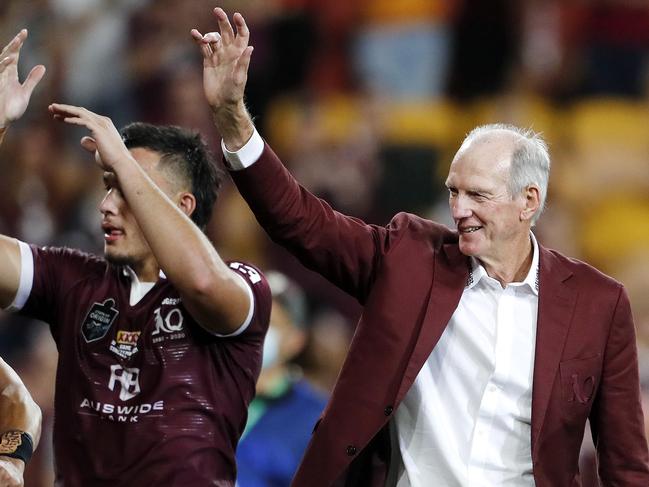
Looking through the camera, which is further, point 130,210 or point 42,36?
point 42,36

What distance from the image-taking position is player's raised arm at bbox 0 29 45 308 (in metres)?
3.56

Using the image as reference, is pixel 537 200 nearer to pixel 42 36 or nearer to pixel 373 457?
pixel 373 457

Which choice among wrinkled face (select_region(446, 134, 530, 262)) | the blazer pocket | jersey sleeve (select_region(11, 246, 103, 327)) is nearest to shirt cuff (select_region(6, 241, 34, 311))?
jersey sleeve (select_region(11, 246, 103, 327))

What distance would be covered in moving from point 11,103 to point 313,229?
0.90 metres

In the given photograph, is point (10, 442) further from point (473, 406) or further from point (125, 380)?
point (473, 406)

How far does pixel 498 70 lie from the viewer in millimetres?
8672

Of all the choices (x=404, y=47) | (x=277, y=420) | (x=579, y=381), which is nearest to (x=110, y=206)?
(x=579, y=381)

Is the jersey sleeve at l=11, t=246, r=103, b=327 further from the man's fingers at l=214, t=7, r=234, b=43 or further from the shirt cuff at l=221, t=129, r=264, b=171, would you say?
the man's fingers at l=214, t=7, r=234, b=43

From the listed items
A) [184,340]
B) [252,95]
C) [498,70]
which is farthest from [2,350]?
[184,340]

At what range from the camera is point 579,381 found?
12.4 feet

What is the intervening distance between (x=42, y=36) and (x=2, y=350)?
2.49 meters

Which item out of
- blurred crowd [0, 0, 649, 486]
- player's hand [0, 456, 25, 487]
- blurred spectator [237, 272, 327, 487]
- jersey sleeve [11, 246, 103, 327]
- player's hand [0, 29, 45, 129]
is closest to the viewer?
player's hand [0, 456, 25, 487]

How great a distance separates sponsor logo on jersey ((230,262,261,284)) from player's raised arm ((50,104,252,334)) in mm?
164

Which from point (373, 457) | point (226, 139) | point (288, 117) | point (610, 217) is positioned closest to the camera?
point (226, 139)
